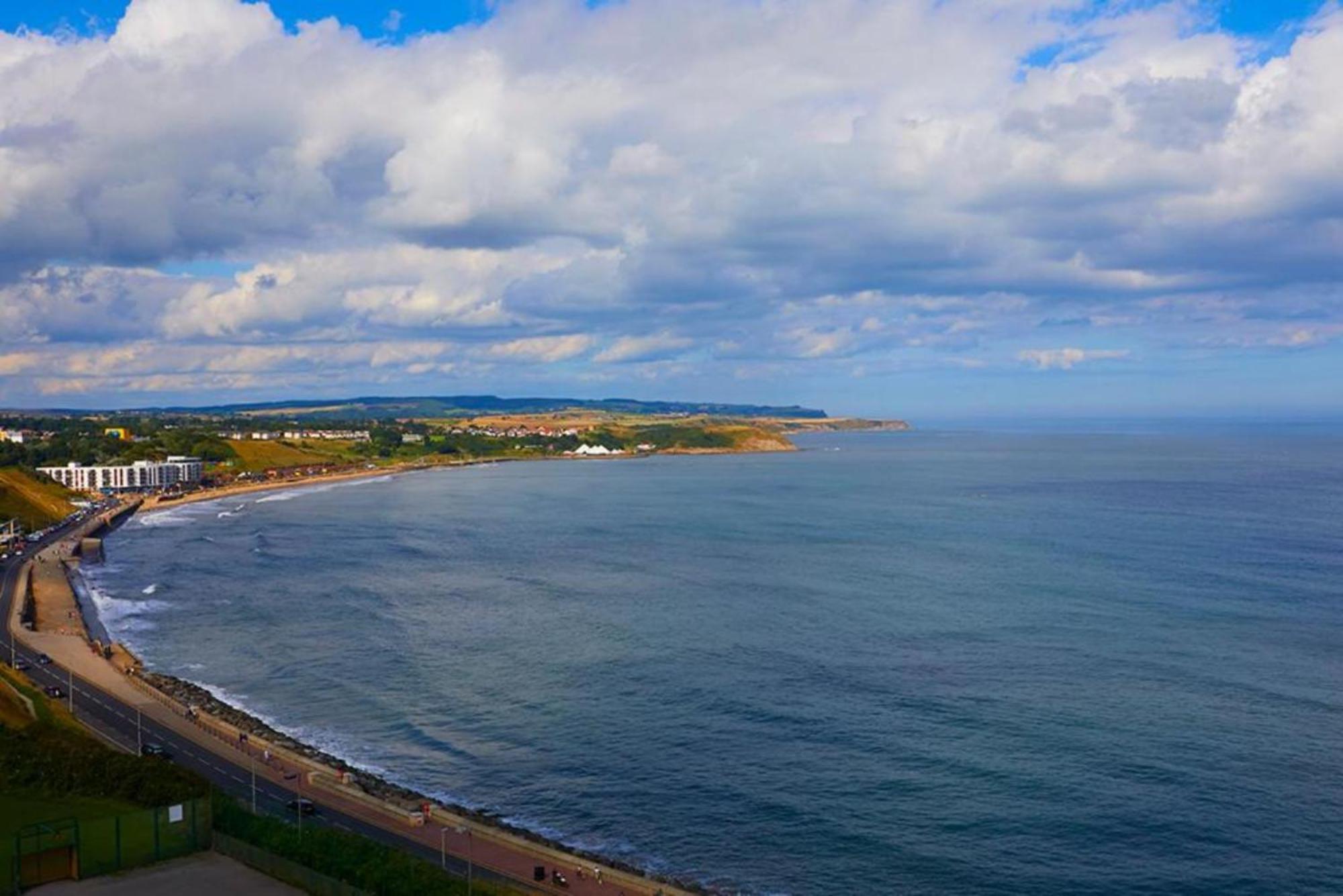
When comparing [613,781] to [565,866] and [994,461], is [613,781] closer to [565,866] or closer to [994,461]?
[565,866]

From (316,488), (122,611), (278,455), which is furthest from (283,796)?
(278,455)

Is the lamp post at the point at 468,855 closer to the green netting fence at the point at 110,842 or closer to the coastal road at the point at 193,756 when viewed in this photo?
the coastal road at the point at 193,756

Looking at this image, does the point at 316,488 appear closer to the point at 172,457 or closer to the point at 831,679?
the point at 172,457

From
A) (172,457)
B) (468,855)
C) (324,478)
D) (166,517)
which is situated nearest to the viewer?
(468,855)

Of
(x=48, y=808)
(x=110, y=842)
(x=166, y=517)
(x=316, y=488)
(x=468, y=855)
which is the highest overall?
(x=110, y=842)

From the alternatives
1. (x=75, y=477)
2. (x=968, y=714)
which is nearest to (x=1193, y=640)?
(x=968, y=714)

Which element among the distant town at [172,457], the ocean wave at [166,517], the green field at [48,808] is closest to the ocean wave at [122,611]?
the distant town at [172,457]
